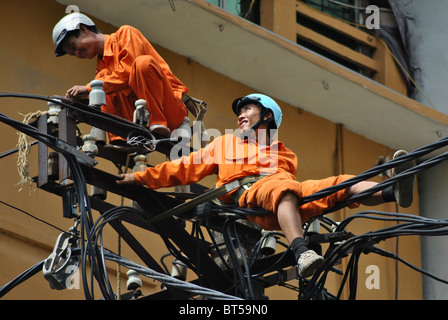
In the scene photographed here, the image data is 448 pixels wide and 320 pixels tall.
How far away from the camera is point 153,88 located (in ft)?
31.5

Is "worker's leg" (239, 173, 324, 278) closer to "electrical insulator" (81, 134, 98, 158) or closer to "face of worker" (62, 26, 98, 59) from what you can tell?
"electrical insulator" (81, 134, 98, 158)

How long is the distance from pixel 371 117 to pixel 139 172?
6230 mm

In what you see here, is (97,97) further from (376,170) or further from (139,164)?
(376,170)

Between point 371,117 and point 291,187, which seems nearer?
point 291,187

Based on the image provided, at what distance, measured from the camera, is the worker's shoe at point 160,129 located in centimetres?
939

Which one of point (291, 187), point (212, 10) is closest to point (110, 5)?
point (212, 10)

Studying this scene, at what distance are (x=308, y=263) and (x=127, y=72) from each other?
2.71m

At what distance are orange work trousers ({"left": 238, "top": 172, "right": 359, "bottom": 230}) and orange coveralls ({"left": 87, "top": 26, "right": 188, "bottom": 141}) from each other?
4.23 feet

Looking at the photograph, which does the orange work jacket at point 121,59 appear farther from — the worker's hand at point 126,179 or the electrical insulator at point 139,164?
the worker's hand at point 126,179

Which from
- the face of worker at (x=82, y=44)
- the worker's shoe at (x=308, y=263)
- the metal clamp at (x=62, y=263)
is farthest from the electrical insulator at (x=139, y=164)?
the worker's shoe at (x=308, y=263)

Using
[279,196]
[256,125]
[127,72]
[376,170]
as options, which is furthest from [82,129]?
[376,170]

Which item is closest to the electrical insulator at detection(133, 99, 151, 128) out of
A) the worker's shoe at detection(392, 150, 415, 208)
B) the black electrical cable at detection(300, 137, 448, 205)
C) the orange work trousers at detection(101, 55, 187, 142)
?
the orange work trousers at detection(101, 55, 187, 142)

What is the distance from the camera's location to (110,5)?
12312mm
